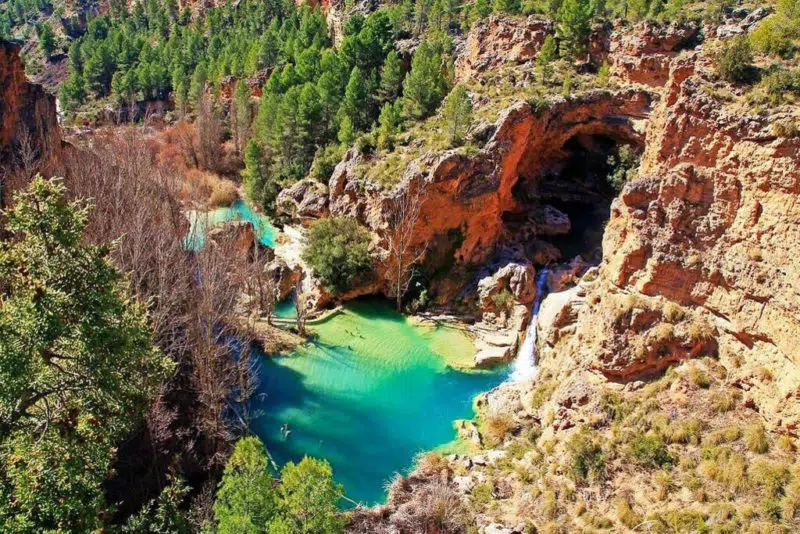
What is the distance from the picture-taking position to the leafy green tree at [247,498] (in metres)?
16.8

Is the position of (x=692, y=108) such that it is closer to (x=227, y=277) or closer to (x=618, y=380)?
(x=618, y=380)

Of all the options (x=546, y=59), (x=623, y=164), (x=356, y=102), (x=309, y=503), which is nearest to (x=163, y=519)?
(x=309, y=503)

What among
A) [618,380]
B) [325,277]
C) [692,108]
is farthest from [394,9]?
[618,380]

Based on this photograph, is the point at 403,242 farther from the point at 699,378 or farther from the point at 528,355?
the point at 699,378

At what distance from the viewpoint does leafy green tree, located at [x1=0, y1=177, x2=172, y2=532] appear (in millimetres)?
13547

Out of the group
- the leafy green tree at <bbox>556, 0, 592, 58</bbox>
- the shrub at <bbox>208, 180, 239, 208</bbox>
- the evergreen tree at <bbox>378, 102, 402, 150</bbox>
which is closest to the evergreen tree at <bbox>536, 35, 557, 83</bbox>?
the leafy green tree at <bbox>556, 0, 592, 58</bbox>

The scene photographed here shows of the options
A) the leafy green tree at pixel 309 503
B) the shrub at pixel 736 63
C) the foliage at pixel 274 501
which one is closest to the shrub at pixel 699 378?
the shrub at pixel 736 63

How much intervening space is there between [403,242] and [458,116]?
10553mm

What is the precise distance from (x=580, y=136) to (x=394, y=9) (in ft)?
125

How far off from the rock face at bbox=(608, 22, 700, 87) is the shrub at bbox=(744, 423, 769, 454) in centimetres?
3341

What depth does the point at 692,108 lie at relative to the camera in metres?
24.6

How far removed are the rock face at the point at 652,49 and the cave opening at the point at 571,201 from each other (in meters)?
5.45

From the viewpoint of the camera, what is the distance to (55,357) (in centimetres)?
1449

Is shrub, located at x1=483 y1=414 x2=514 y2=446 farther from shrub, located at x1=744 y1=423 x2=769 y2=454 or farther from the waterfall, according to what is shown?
shrub, located at x1=744 y1=423 x2=769 y2=454
